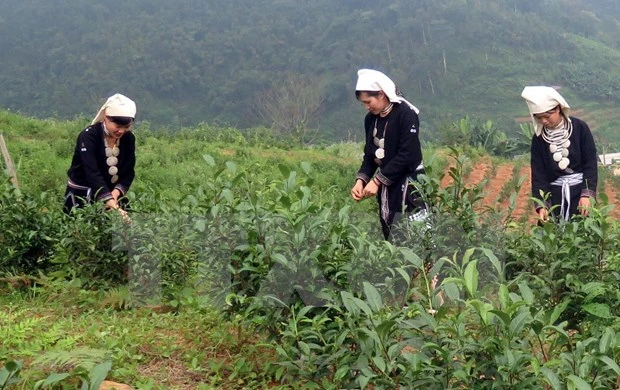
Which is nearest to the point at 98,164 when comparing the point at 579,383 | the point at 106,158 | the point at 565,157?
the point at 106,158

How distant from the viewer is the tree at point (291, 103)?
46.6 metres

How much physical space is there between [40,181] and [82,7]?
219ft

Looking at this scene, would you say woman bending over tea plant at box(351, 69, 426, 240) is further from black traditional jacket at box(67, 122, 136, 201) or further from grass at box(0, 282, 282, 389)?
black traditional jacket at box(67, 122, 136, 201)

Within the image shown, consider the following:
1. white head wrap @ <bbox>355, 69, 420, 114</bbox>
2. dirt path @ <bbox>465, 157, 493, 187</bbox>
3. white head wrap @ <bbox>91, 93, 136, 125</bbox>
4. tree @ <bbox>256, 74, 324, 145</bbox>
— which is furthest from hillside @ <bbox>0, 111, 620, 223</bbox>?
tree @ <bbox>256, 74, 324, 145</bbox>

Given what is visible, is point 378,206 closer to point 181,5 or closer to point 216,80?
point 216,80

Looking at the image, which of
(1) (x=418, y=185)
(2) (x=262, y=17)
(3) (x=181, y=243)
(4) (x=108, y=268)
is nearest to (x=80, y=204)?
(4) (x=108, y=268)

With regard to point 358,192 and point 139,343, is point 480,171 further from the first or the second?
point 139,343

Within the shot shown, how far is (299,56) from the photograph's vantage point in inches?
2530

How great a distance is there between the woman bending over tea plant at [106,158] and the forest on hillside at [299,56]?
140 feet

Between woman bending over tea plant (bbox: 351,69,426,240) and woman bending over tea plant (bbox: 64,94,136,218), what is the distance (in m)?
1.38

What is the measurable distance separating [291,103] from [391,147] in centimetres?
4509

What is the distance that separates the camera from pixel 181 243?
414 centimetres

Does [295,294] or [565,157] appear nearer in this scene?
[295,294]

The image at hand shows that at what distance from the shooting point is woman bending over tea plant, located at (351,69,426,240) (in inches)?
179
